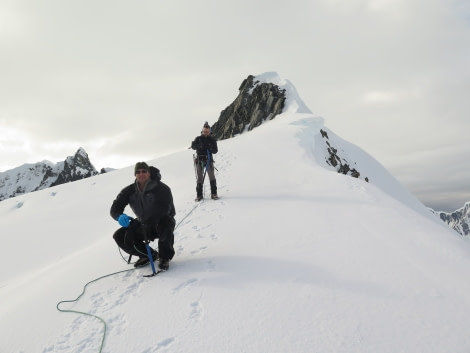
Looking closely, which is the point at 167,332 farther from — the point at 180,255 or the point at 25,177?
the point at 25,177

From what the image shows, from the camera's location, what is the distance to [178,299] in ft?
11.5

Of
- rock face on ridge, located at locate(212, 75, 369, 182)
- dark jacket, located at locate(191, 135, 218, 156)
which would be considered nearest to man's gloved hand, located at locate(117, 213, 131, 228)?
dark jacket, located at locate(191, 135, 218, 156)

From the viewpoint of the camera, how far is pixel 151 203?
4508mm

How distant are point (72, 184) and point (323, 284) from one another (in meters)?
17.4

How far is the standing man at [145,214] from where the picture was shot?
4504 millimetres

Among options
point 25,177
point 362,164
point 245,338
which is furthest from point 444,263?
point 25,177

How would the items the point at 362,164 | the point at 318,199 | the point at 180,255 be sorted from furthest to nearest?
1. the point at 362,164
2. the point at 318,199
3. the point at 180,255

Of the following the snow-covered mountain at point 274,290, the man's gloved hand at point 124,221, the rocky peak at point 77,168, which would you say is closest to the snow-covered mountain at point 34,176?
the rocky peak at point 77,168

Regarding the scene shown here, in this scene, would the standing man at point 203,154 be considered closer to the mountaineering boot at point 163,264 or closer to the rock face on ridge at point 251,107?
the mountaineering boot at point 163,264

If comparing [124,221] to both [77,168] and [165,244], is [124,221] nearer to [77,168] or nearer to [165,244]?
[165,244]

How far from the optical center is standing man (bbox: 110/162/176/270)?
4504mm

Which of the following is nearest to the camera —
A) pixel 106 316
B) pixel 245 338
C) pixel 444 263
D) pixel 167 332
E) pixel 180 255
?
pixel 245 338

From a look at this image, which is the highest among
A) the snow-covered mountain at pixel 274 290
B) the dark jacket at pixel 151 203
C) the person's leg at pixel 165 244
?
the dark jacket at pixel 151 203

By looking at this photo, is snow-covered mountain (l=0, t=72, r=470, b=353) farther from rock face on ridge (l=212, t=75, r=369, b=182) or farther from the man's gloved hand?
rock face on ridge (l=212, t=75, r=369, b=182)
